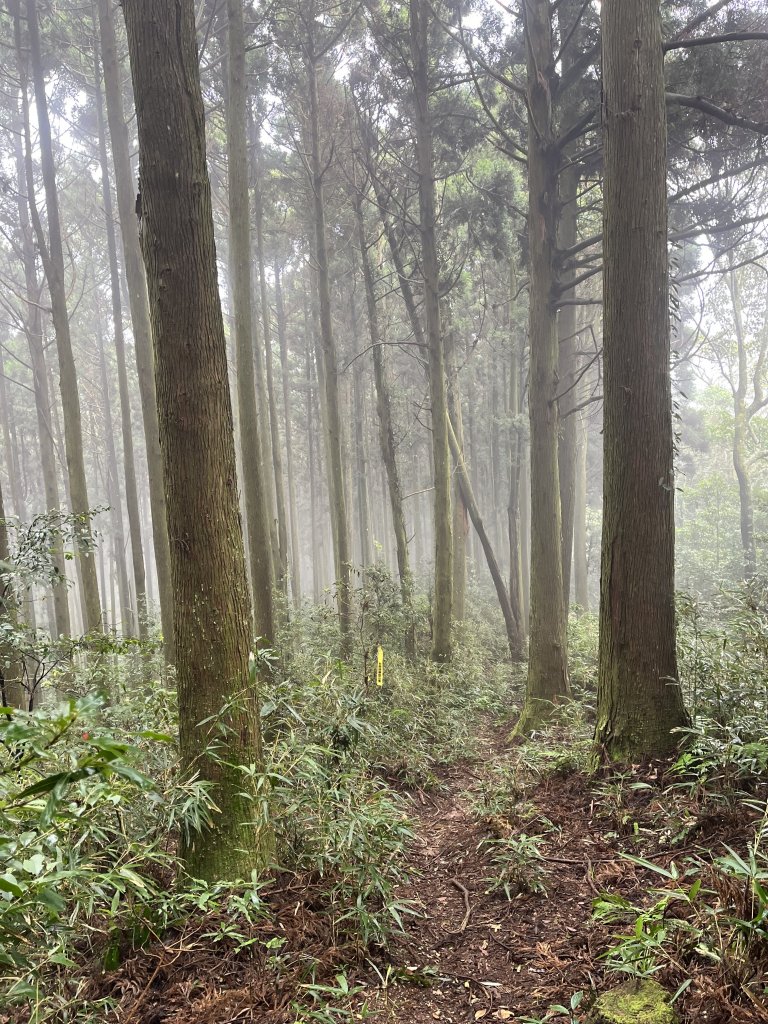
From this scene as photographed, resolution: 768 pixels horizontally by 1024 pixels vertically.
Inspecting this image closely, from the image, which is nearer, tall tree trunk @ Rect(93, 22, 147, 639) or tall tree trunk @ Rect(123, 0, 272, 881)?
tall tree trunk @ Rect(123, 0, 272, 881)

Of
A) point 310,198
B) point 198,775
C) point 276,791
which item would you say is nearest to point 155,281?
point 198,775

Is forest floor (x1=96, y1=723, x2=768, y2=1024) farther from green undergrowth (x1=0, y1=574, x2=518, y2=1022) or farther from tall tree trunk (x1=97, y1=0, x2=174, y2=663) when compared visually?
tall tree trunk (x1=97, y1=0, x2=174, y2=663)

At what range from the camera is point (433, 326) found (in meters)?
9.98

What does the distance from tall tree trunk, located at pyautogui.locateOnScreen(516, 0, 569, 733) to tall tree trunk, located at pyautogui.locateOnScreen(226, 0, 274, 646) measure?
335 centimetres

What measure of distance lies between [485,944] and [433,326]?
8.72 meters

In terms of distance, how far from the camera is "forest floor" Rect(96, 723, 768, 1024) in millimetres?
2309

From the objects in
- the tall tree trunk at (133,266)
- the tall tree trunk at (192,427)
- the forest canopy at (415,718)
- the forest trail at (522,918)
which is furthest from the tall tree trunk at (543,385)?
the tall tree trunk at (133,266)

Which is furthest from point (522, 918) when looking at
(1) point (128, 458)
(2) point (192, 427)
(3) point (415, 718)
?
(1) point (128, 458)

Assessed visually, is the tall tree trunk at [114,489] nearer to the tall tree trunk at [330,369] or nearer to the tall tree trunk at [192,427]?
the tall tree trunk at [330,369]

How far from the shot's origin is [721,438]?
22219 mm

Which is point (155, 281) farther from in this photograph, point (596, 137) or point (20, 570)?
point (596, 137)

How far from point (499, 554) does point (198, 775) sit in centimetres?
2570

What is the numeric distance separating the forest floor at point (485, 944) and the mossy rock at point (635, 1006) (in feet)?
0.21

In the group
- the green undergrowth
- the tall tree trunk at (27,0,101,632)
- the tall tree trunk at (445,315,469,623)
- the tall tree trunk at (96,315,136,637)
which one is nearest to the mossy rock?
the green undergrowth
